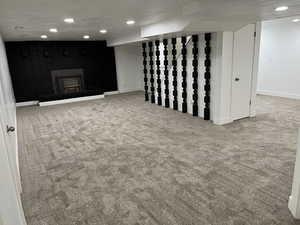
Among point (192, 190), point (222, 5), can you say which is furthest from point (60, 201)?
point (222, 5)

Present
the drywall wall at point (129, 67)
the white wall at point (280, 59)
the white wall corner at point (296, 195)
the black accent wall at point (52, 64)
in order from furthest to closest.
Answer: the drywall wall at point (129, 67)
the black accent wall at point (52, 64)
the white wall at point (280, 59)
the white wall corner at point (296, 195)

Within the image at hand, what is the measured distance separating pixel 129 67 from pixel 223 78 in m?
5.75

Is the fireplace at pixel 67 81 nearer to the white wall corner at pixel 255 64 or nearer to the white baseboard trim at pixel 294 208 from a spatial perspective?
the white wall corner at pixel 255 64

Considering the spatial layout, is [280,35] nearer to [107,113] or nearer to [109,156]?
[107,113]

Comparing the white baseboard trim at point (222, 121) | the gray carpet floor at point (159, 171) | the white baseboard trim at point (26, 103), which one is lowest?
the gray carpet floor at point (159, 171)

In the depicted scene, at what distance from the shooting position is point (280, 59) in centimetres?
680

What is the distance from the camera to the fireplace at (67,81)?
8.23 metres

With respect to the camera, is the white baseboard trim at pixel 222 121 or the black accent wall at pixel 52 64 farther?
the black accent wall at pixel 52 64

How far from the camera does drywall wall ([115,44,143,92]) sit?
9.24 meters

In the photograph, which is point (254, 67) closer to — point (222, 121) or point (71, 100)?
point (222, 121)

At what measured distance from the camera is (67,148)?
375 centimetres

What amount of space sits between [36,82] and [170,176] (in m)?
7.04

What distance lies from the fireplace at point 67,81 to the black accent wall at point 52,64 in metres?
0.14

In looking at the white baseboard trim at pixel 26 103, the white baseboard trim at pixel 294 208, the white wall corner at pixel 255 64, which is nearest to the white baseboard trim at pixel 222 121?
the white wall corner at pixel 255 64
